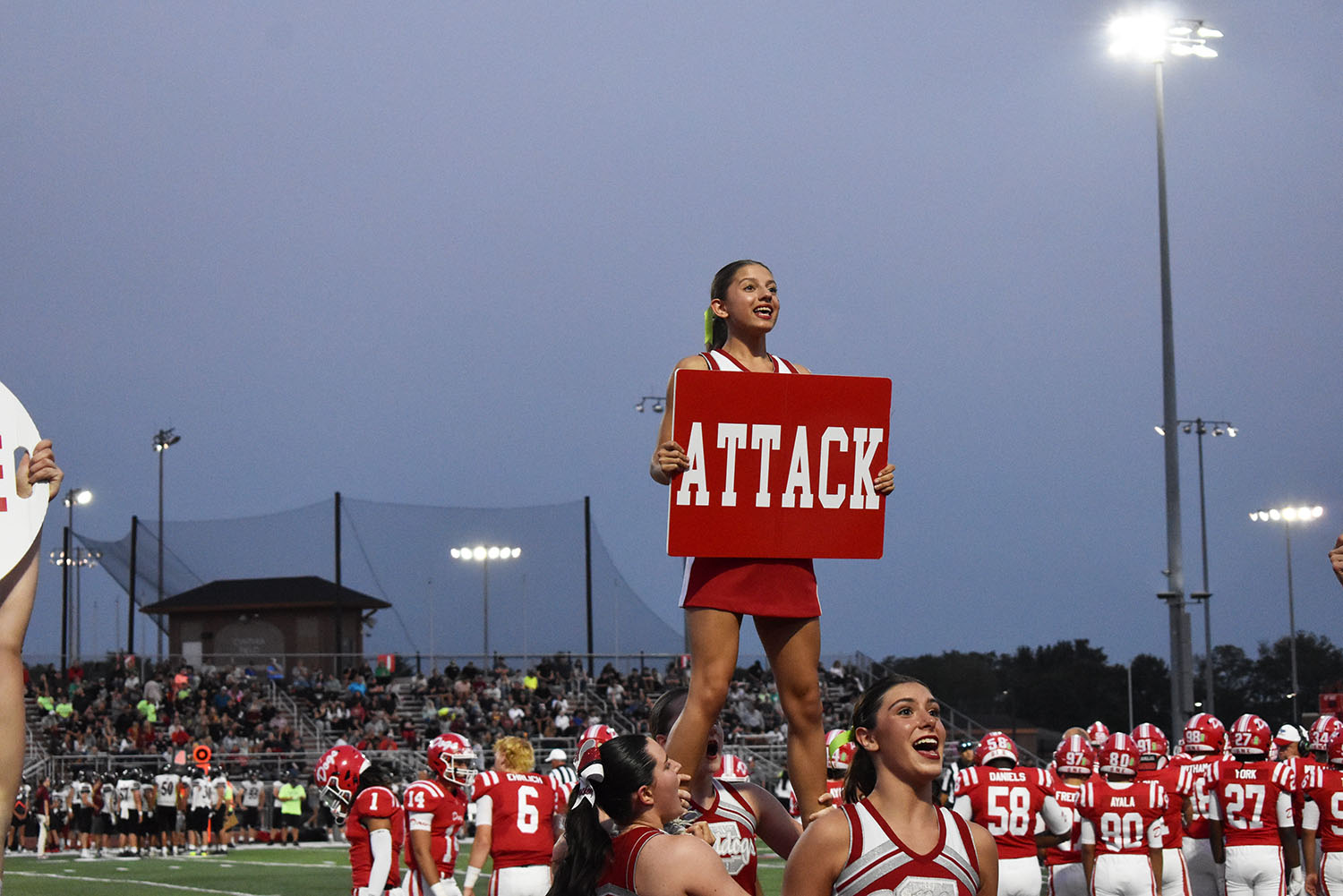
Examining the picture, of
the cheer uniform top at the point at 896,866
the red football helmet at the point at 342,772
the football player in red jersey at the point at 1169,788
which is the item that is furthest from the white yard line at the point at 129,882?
the cheer uniform top at the point at 896,866

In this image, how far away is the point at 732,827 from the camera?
5.90 meters

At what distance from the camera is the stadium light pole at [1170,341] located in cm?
2109

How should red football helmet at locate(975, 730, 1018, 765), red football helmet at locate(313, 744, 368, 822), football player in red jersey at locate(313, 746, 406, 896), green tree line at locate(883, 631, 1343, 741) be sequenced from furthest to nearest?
green tree line at locate(883, 631, 1343, 741)
red football helmet at locate(975, 730, 1018, 765)
red football helmet at locate(313, 744, 368, 822)
football player in red jersey at locate(313, 746, 406, 896)

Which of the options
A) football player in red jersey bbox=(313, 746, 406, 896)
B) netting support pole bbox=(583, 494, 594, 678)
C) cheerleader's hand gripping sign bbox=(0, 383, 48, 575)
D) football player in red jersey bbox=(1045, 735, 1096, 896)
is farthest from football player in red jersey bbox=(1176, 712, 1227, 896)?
netting support pole bbox=(583, 494, 594, 678)

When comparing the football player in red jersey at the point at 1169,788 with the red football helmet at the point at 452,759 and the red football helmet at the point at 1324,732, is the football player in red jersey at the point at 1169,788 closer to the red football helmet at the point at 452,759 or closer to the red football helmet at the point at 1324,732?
the red football helmet at the point at 1324,732

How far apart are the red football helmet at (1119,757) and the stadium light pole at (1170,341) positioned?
7.49 meters

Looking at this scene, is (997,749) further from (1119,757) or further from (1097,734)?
(1097,734)

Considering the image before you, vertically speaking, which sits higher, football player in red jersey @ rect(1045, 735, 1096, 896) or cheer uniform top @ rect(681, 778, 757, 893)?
cheer uniform top @ rect(681, 778, 757, 893)

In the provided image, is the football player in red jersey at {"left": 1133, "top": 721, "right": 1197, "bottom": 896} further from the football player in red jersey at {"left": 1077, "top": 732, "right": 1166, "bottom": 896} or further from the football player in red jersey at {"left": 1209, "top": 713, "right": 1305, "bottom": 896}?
the football player in red jersey at {"left": 1209, "top": 713, "right": 1305, "bottom": 896}

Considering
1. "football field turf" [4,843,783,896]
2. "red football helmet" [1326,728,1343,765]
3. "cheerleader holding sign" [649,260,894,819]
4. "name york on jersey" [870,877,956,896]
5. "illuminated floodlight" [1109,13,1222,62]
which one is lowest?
"football field turf" [4,843,783,896]

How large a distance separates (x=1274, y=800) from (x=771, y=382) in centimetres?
1015

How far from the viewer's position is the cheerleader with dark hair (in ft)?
15.6

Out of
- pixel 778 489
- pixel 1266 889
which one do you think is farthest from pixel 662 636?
pixel 778 489

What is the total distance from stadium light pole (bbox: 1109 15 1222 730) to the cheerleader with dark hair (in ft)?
54.5
